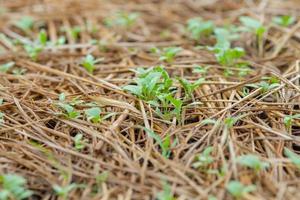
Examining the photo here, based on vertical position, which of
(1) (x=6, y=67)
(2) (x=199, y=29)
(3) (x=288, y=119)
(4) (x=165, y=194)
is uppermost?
(2) (x=199, y=29)

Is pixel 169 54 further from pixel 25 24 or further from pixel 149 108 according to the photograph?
pixel 25 24

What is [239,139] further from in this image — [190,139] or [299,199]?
[299,199]

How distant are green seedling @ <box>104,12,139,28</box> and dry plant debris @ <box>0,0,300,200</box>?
0.01 metres

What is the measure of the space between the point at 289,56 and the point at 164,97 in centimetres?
91

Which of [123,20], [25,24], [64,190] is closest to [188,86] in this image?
[64,190]

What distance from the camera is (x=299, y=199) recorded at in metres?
1.54

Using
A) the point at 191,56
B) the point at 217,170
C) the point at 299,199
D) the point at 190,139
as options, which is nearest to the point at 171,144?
the point at 190,139

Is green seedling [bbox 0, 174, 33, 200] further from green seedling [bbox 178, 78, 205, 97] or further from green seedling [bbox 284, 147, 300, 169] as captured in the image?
green seedling [bbox 284, 147, 300, 169]

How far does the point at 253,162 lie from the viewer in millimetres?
Result: 1611

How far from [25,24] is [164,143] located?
4.99ft

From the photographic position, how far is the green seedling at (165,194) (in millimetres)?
1538

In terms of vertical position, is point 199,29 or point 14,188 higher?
point 199,29

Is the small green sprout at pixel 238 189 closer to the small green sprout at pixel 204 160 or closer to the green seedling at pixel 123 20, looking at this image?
the small green sprout at pixel 204 160

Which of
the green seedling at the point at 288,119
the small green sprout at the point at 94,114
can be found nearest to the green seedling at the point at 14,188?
the small green sprout at the point at 94,114
